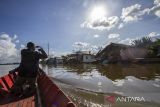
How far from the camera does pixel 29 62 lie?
683cm

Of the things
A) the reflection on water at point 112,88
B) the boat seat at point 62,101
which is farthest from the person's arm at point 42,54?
the reflection on water at point 112,88

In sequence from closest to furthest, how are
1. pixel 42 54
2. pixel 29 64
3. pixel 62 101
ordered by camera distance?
pixel 62 101
pixel 29 64
pixel 42 54

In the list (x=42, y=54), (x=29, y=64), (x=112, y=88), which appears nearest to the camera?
(x=29, y=64)

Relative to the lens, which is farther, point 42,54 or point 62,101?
point 42,54

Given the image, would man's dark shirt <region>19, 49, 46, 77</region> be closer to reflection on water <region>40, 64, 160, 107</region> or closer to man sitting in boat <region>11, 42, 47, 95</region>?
man sitting in boat <region>11, 42, 47, 95</region>

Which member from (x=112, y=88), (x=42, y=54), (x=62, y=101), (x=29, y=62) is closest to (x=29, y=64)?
(x=29, y=62)

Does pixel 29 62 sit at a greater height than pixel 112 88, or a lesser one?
greater

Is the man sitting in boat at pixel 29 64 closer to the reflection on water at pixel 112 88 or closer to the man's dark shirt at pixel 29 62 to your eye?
the man's dark shirt at pixel 29 62

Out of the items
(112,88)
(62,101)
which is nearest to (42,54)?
(62,101)

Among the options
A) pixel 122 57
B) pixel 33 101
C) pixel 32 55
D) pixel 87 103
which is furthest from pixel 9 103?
pixel 122 57

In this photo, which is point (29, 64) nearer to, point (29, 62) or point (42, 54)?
point (29, 62)

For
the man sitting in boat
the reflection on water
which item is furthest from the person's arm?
the reflection on water

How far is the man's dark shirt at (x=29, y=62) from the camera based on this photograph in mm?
6828

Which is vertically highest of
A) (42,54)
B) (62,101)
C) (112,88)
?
(42,54)
